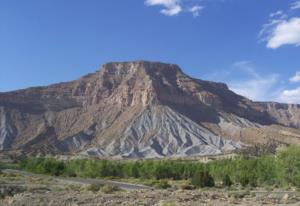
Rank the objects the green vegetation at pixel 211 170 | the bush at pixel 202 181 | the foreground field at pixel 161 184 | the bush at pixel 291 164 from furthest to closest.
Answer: the bush at pixel 202 181
the green vegetation at pixel 211 170
the bush at pixel 291 164
the foreground field at pixel 161 184

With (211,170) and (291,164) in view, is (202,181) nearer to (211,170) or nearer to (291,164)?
(291,164)

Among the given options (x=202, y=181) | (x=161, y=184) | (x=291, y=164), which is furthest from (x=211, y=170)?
(x=291, y=164)

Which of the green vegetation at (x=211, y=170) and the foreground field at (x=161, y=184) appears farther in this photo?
the green vegetation at (x=211, y=170)

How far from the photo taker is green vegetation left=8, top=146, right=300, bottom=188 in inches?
3169

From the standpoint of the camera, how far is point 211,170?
117 metres

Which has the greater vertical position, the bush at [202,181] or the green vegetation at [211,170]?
the green vegetation at [211,170]

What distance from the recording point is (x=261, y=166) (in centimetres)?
9894

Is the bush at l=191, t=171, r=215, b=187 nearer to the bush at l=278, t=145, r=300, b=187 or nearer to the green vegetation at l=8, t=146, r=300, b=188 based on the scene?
the green vegetation at l=8, t=146, r=300, b=188

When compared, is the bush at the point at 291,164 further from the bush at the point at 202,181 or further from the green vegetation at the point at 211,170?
the bush at the point at 202,181

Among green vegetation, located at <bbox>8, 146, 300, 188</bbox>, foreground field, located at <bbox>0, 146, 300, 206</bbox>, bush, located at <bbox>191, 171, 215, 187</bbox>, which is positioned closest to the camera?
foreground field, located at <bbox>0, 146, 300, 206</bbox>

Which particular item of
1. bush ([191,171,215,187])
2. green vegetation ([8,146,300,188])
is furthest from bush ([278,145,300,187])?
bush ([191,171,215,187])

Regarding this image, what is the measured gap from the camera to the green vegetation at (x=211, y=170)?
80.5 m

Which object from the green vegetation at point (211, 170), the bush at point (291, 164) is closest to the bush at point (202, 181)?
the green vegetation at point (211, 170)

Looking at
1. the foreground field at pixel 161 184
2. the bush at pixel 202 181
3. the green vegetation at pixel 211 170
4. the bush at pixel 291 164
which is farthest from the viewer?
the bush at pixel 202 181
